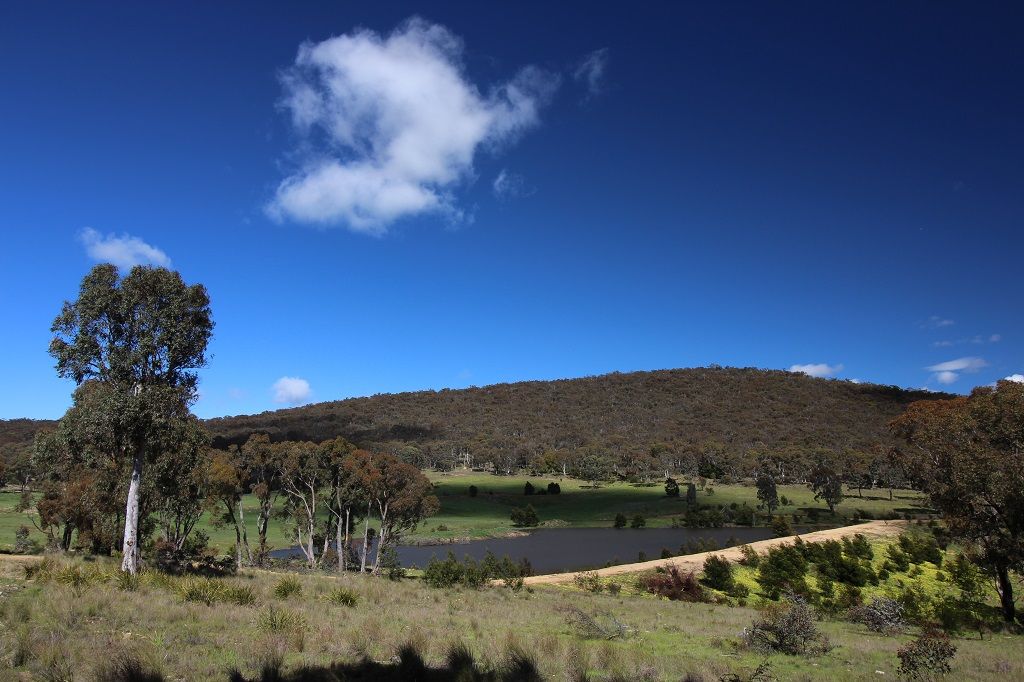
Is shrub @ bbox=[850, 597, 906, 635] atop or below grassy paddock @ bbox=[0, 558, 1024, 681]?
below

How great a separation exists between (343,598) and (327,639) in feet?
23.1

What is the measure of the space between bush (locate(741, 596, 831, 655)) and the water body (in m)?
41.8

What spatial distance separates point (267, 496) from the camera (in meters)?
45.6

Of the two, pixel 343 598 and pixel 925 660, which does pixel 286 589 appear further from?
pixel 925 660

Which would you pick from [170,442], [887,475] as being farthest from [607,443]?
[170,442]

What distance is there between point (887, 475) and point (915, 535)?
3240 inches

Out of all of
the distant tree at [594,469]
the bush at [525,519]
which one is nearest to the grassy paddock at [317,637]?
the bush at [525,519]

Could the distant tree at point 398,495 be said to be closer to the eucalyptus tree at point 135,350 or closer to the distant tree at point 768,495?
the eucalyptus tree at point 135,350

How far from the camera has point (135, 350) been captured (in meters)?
20.7

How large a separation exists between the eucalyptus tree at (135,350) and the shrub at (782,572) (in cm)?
3174

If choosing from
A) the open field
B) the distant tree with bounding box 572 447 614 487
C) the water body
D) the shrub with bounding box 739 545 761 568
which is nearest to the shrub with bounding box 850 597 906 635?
the open field

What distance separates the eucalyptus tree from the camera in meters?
20.1

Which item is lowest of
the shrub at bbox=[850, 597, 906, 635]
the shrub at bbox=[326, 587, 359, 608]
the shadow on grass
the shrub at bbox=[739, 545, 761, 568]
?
the shrub at bbox=[739, 545, 761, 568]

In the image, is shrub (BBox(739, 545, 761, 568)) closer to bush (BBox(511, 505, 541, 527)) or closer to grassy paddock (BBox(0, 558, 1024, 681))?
grassy paddock (BBox(0, 558, 1024, 681))
